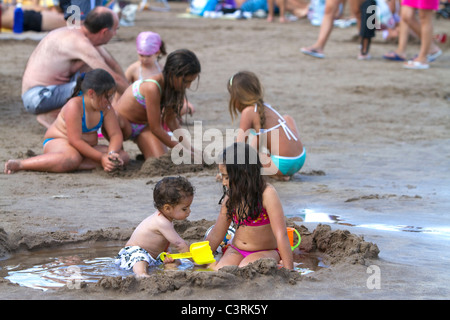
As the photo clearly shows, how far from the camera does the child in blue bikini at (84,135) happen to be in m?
5.78

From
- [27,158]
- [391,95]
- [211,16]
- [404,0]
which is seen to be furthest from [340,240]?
[211,16]

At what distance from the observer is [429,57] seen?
11.8 meters

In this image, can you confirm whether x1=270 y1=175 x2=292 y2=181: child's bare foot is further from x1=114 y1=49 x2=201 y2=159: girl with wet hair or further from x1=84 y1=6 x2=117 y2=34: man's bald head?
x1=84 y1=6 x2=117 y2=34: man's bald head

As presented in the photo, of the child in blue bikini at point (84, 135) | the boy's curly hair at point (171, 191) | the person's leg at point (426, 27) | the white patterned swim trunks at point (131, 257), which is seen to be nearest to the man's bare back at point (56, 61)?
the child in blue bikini at point (84, 135)

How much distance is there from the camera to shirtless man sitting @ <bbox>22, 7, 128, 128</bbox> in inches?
271

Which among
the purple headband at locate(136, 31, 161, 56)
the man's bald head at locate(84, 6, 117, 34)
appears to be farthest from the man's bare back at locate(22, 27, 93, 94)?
the purple headband at locate(136, 31, 161, 56)

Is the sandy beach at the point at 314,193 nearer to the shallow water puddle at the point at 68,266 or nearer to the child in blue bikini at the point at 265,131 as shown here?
the shallow water puddle at the point at 68,266

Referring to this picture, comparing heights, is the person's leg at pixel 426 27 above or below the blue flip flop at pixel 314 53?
above

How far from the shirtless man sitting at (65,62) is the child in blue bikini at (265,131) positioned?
5.56 ft

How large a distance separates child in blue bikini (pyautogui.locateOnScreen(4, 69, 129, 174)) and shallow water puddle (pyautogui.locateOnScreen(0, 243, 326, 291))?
5.62ft

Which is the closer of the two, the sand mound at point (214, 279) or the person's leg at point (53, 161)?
the sand mound at point (214, 279)

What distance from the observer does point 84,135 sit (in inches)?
238

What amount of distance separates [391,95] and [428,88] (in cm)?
70
